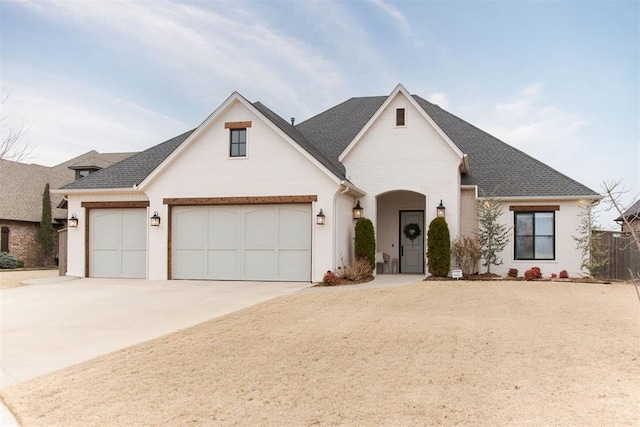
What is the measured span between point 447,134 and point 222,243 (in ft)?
34.9

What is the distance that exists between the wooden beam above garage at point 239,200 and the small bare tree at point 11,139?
4513 mm

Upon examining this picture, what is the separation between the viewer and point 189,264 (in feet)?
58.5

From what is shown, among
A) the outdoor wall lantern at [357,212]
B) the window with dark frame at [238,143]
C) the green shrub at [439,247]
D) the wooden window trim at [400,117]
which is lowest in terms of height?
the green shrub at [439,247]

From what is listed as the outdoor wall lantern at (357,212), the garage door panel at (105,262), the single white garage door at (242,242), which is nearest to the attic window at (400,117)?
the outdoor wall lantern at (357,212)

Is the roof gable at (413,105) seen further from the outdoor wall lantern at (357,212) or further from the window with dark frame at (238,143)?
the window with dark frame at (238,143)

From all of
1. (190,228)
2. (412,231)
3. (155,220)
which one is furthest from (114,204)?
(412,231)

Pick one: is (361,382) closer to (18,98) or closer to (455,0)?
(455,0)

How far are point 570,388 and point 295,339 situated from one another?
392cm

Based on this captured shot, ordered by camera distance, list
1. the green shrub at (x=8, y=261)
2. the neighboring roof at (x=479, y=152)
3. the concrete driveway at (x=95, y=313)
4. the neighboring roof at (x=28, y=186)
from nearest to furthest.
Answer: the concrete driveway at (x=95, y=313) → the neighboring roof at (x=479, y=152) → the green shrub at (x=8, y=261) → the neighboring roof at (x=28, y=186)

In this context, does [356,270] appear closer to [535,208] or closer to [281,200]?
[281,200]

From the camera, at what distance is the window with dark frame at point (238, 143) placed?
17453 mm

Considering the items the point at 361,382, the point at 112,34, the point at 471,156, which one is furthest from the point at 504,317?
the point at 112,34

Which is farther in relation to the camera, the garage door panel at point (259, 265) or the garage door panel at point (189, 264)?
the garage door panel at point (189, 264)

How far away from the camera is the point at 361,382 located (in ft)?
19.4
